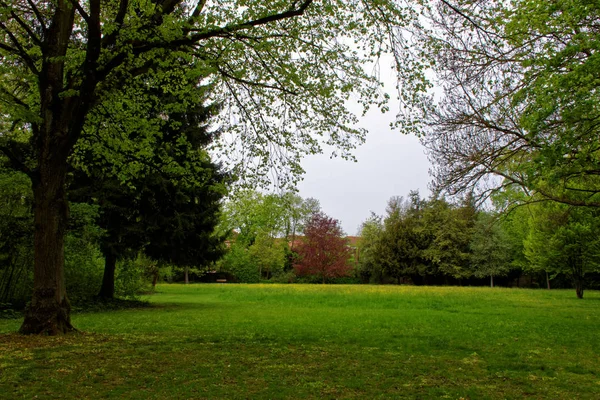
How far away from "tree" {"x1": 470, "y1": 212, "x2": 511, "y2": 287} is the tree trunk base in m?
52.3

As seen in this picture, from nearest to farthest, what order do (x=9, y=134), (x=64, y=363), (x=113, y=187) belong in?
(x=64, y=363) < (x=9, y=134) < (x=113, y=187)

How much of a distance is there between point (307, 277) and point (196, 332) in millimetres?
50027

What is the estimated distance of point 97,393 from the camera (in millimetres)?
5656

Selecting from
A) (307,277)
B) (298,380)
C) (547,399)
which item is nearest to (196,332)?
(298,380)

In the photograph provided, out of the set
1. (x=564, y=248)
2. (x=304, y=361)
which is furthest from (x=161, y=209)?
(x=564, y=248)

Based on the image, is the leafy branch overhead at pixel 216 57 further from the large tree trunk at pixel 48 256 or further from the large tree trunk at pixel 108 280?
the large tree trunk at pixel 108 280

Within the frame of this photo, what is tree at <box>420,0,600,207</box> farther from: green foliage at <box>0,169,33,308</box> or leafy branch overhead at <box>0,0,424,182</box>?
green foliage at <box>0,169,33,308</box>

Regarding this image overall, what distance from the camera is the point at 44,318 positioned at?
984 centimetres

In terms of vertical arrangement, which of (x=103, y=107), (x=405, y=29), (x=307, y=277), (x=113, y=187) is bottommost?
(x=307, y=277)

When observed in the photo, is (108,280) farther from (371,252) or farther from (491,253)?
(491,253)

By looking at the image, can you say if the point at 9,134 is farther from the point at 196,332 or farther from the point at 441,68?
the point at 441,68

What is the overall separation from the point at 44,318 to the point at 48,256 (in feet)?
4.56

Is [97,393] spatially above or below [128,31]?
below

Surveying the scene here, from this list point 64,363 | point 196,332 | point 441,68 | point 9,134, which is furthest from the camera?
point 9,134
